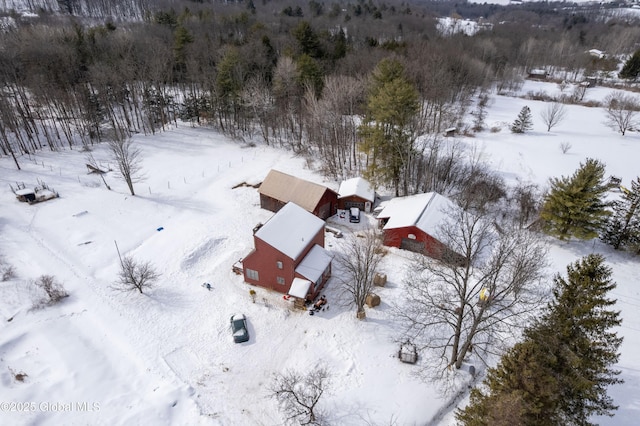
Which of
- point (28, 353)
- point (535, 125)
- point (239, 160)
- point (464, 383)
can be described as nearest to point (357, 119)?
point (239, 160)

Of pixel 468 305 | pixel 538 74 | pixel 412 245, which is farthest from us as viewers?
pixel 538 74

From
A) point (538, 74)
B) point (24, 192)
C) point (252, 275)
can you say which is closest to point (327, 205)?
point (252, 275)

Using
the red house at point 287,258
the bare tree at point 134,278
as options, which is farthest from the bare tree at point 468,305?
the bare tree at point 134,278

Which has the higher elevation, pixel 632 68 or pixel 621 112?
pixel 632 68

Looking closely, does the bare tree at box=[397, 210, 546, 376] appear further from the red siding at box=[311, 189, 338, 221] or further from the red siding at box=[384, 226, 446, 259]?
the red siding at box=[311, 189, 338, 221]

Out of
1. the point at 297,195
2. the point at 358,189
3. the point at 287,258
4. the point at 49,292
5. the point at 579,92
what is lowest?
the point at 49,292

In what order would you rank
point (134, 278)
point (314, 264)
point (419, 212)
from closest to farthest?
point (134, 278)
point (314, 264)
point (419, 212)

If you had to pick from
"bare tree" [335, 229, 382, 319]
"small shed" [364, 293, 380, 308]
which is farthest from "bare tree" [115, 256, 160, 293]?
"small shed" [364, 293, 380, 308]

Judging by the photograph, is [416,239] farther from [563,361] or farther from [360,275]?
[563,361]
